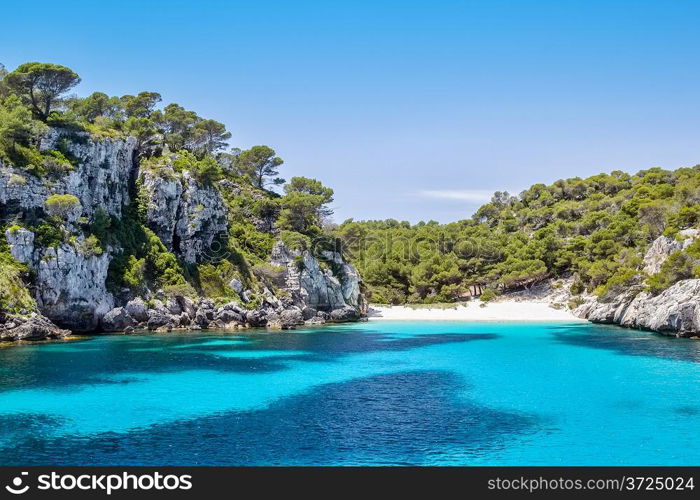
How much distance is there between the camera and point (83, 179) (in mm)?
56125

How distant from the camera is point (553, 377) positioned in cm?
3064

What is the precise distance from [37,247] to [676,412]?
168ft

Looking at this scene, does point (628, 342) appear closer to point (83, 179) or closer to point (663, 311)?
point (663, 311)

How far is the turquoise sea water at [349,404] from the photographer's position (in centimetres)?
1711

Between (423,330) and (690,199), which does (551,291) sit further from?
(423,330)

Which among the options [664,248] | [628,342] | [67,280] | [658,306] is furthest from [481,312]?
[67,280]

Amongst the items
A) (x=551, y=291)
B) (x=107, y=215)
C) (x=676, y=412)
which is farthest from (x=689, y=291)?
(x=107, y=215)

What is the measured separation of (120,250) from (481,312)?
171 feet

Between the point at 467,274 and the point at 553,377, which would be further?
the point at 467,274

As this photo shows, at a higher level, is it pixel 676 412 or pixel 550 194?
pixel 550 194

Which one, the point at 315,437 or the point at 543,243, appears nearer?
the point at 315,437

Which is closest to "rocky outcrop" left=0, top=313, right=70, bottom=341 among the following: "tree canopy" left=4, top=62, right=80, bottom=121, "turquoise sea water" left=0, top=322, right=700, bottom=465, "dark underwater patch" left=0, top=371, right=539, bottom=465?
"turquoise sea water" left=0, top=322, right=700, bottom=465

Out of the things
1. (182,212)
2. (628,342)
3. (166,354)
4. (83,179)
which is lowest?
(166,354)

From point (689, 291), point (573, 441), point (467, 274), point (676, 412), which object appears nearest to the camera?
point (573, 441)
